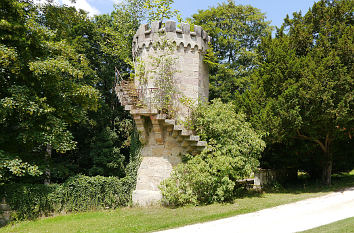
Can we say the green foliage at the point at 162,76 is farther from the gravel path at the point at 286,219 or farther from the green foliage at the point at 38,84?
the gravel path at the point at 286,219

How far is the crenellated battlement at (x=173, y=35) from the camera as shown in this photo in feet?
45.8

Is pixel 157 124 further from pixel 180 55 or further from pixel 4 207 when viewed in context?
pixel 4 207

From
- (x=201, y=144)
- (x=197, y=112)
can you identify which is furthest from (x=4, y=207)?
(x=197, y=112)

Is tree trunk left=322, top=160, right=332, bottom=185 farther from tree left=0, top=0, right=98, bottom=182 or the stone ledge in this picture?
tree left=0, top=0, right=98, bottom=182

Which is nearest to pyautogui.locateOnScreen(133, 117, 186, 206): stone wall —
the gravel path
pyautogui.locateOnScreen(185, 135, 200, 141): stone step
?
pyautogui.locateOnScreen(185, 135, 200, 141): stone step

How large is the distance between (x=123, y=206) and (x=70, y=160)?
35.2ft

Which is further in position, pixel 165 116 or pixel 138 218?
pixel 165 116

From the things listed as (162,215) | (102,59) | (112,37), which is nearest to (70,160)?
(102,59)

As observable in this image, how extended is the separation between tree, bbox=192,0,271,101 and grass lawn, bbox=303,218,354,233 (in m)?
16.0

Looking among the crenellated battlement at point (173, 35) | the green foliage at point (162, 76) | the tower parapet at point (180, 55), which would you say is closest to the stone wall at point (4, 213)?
the green foliage at point (162, 76)

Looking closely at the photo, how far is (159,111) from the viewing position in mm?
13117

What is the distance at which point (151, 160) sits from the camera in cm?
1355

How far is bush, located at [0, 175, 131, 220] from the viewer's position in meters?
11.2

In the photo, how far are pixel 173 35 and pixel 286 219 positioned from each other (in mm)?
9505
